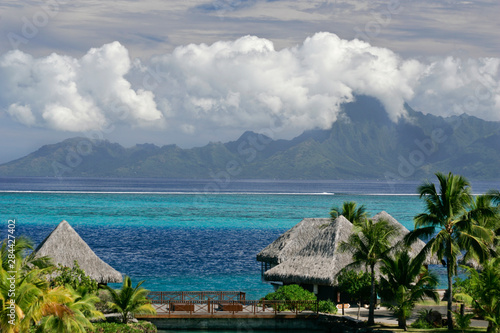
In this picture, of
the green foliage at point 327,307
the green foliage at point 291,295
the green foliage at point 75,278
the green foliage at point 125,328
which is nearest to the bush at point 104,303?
the green foliage at point 75,278

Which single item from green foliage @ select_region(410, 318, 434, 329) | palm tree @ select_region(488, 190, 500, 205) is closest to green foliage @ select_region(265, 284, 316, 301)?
green foliage @ select_region(410, 318, 434, 329)

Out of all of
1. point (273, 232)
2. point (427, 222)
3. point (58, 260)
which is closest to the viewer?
point (427, 222)

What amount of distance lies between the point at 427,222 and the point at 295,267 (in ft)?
29.4

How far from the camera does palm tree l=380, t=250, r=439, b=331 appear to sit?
28453mm

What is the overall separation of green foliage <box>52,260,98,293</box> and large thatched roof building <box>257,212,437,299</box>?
923 cm

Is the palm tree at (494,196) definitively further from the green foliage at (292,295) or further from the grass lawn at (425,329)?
the green foliage at (292,295)

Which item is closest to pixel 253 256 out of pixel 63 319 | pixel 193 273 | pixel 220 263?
pixel 220 263

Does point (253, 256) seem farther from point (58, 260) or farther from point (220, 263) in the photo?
point (58, 260)

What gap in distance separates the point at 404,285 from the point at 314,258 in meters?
7.16

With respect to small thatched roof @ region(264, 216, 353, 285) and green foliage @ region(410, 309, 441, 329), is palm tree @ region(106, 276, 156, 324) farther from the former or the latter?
green foliage @ region(410, 309, 441, 329)

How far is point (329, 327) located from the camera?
31250 millimetres

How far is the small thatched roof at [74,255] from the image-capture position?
3341cm

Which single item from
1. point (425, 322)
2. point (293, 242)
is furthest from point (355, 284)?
point (293, 242)

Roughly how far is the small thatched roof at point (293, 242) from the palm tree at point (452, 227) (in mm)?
9652
